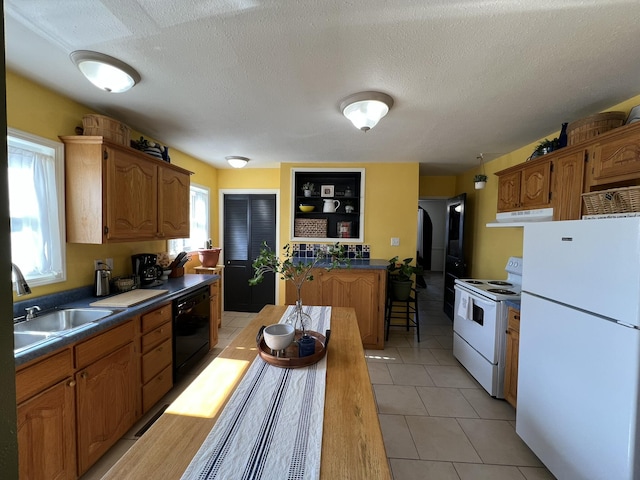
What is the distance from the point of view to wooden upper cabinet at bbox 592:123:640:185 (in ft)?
5.20

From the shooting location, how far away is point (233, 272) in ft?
14.4

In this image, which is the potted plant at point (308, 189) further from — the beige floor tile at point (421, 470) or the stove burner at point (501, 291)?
the beige floor tile at point (421, 470)

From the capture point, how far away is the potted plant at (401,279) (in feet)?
11.2

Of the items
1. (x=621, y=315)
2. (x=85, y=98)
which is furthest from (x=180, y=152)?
(x=621, y=315)

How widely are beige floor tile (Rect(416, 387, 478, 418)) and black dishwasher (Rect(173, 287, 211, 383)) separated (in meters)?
2.19

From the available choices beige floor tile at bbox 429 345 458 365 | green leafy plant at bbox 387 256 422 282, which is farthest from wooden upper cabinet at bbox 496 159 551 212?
beige floor tile at bbox 429 345 458 365

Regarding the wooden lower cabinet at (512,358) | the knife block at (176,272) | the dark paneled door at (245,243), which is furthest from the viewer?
the dark paneled door at (245,243)

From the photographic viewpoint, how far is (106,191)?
6.27 feet

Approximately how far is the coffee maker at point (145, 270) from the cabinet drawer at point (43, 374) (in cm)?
112

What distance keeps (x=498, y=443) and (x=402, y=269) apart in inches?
75.0

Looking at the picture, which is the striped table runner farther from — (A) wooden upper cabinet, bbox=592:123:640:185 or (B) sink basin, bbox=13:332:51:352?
(A) wooden upper cabinet, bbox=592:123:640:185

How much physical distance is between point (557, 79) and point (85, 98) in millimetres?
3200

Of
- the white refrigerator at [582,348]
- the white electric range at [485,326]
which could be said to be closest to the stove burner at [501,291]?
the white electric range at [485,326]

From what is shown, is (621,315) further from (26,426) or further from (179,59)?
(26,426)
